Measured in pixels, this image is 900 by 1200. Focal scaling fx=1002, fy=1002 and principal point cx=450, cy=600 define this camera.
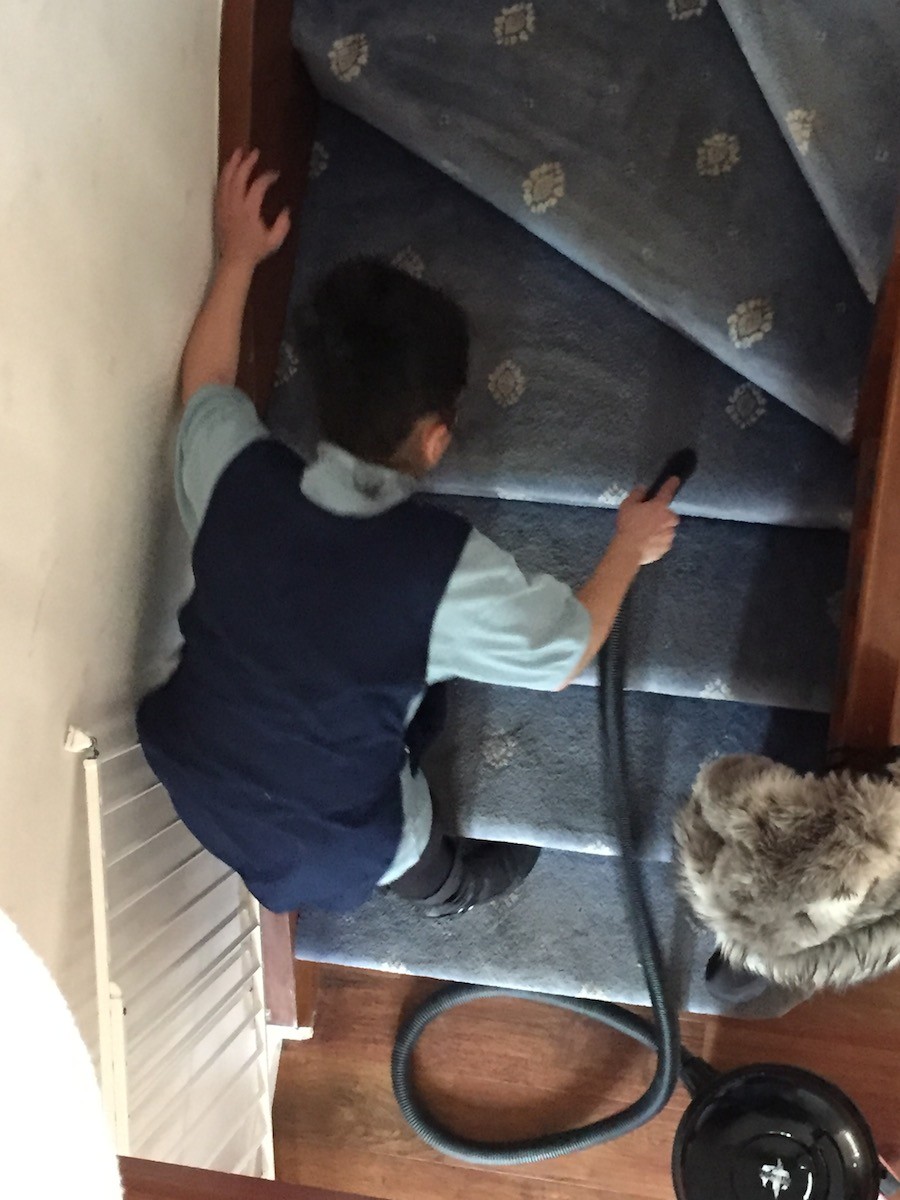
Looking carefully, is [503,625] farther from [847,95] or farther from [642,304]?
[847,95]

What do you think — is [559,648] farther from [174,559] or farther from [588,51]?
[588,51]

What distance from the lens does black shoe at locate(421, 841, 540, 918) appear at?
1519mm

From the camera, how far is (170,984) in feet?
4.19

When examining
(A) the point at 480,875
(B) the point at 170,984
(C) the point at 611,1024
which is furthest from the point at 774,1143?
(B) the point at 170,984

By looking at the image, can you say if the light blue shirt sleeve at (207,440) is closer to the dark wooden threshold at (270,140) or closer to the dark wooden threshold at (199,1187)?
the dark wooden threshold at (270,140)

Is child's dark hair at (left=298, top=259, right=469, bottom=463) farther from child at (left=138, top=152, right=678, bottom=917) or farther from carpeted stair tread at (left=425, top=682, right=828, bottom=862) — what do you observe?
carpeted stair tread at (left=425, top=682, right=828, bottom=862)

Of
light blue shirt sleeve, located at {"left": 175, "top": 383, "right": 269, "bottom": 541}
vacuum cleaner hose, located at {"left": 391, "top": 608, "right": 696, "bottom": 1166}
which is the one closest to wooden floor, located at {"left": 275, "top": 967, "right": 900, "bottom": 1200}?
vacuum cleaner hose, located at {"left": 391, "top": 608, "right": 696, "bottom": 1166}

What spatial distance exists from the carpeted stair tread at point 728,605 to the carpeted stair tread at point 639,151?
21 cm

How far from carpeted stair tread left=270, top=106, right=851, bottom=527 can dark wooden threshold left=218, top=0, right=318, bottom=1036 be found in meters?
0.06

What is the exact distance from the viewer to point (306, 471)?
104 cm

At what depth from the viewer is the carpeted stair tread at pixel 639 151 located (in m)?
1.29

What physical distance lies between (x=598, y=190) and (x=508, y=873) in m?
1.01

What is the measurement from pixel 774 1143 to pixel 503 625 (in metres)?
0.84

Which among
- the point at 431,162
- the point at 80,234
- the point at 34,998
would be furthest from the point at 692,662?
the point at 34,998
